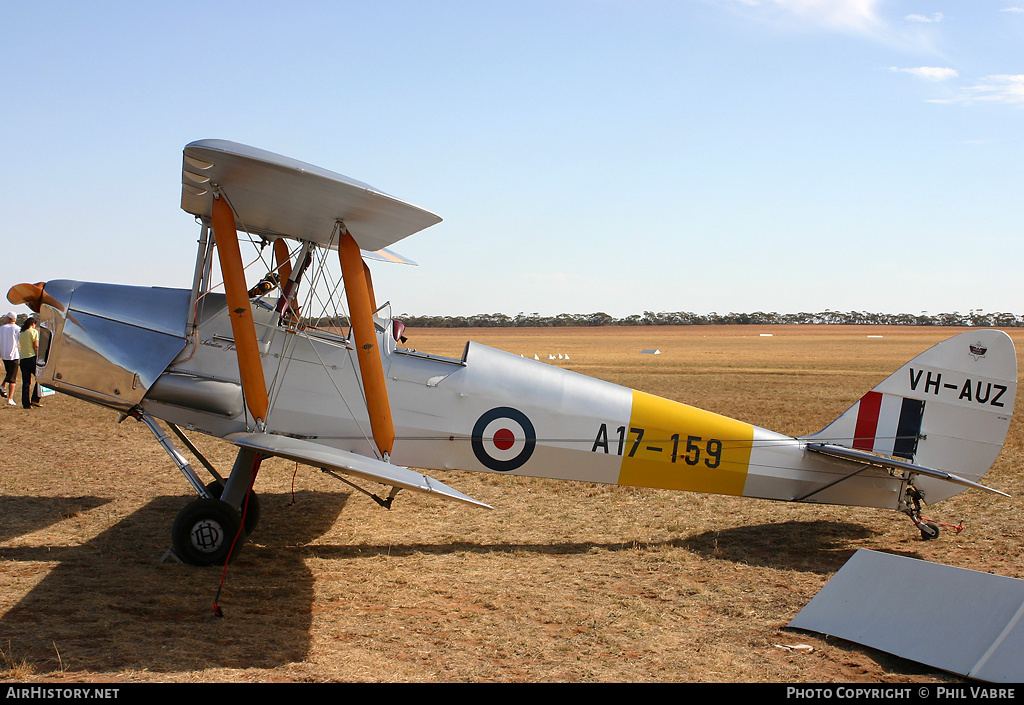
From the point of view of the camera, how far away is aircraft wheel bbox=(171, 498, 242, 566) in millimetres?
5840

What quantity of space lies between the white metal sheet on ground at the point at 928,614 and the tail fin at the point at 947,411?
7.34 ft

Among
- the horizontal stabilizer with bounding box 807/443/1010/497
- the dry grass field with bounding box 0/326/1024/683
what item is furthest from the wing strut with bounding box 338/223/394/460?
the horizontal stabilizer with bounding box 807/443/1010/497

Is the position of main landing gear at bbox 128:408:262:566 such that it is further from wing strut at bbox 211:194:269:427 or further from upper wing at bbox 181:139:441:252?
upper wing at bbox 181:139:441:252

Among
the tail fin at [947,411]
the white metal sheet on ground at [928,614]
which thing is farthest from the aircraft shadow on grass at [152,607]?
the tail fin at [947,411]

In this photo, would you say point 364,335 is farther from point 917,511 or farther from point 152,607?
point 917,511

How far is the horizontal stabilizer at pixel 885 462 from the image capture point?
6.24 metres

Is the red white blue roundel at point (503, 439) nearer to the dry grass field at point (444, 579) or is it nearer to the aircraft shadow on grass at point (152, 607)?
the dry grass field at point (444, 579)

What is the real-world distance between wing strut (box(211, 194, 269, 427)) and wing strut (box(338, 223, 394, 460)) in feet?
2.53

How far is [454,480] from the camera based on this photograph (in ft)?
32.4
